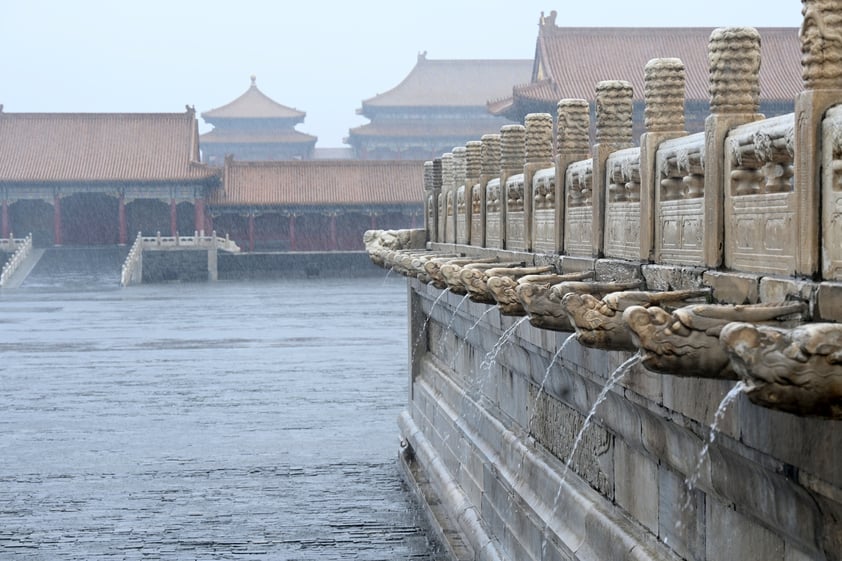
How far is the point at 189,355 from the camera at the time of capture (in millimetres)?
27234

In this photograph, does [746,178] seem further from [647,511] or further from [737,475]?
Result: [647,511]

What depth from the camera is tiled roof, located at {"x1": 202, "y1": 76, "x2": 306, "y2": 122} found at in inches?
3241

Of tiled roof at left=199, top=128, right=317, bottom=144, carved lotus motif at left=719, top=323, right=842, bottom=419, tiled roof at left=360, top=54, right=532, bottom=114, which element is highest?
tiled roof at left=360, top=54, right=532, bottom=114

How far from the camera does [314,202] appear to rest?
57906mm

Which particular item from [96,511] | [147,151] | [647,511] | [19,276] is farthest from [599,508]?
[147,151]

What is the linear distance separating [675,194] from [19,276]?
162 ft

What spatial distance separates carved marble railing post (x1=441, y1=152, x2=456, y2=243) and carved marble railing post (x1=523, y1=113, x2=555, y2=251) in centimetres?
450

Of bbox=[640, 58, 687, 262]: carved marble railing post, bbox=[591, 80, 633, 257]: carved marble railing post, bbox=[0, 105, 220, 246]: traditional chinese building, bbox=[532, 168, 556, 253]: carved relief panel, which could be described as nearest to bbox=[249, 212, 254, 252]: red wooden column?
bbox=[0, 105, 220, 246]: traditional chinese building

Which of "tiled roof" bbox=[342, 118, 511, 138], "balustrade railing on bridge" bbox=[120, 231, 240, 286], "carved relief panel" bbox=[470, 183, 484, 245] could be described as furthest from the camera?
"tiled roof" bbox=[342, 118, 511, 138]

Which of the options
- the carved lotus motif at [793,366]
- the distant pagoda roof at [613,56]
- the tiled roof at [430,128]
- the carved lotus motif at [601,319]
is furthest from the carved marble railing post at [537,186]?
the tiled roof at [430,128]

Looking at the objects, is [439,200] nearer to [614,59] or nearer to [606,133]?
[606,133]

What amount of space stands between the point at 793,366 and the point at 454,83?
252 feet

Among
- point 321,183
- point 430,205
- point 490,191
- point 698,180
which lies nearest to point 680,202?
point 698,180

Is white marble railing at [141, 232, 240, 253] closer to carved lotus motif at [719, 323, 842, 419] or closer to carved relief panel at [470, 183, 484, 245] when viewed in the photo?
carved relief panel at [470, 183, 484, 245]
